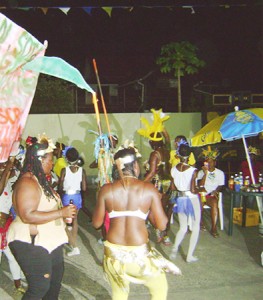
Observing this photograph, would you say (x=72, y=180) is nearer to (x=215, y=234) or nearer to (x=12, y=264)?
(x=12, y=264)

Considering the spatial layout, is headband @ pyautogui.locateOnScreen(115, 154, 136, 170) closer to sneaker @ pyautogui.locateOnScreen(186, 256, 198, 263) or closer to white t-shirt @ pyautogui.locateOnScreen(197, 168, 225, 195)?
sneaker @ pyautogui.locateOnScreen(186, 256, 198, 263)

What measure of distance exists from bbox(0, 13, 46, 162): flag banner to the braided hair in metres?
0.60

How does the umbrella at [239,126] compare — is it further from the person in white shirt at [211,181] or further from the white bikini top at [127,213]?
the white bikini top at [127,213]

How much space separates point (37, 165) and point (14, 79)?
113cm

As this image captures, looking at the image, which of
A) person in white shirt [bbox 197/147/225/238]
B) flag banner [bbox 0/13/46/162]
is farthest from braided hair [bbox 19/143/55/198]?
person in white shirt [bbox 197/147/225/238]

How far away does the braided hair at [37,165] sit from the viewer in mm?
3863

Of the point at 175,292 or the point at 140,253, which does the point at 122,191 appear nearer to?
the point at 140,253

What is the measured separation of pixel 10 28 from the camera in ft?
8.34

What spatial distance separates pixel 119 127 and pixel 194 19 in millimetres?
7640

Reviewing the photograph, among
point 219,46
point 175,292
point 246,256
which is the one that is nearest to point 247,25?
point 219,46

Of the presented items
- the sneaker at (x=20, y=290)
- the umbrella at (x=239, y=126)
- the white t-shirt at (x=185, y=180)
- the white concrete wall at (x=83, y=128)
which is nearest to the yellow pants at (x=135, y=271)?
the sneaker at (x=20, y=290)

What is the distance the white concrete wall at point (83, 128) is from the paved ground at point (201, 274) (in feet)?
17.2

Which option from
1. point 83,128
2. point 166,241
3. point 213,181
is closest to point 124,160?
point 166,241

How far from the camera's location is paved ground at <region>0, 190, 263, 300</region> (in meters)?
5.11
